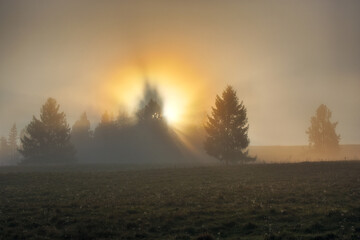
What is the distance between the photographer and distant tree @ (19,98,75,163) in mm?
69250

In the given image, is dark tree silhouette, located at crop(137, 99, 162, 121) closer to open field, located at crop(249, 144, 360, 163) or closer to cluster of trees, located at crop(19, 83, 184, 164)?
cluster of trees, located at crop(19, 83, 184, 164)

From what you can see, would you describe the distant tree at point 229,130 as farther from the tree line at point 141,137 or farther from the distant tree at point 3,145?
the distant tree at point 3,145

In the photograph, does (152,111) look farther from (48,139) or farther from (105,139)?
(48,139)

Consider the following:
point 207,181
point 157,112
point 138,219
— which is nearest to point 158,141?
point 157,112

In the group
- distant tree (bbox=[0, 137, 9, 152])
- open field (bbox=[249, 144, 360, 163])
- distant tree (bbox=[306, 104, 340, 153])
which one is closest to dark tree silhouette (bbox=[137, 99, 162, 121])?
open field (bbox=[249, 144, 360, 163])

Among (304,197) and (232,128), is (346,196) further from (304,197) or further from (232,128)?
(232,128)

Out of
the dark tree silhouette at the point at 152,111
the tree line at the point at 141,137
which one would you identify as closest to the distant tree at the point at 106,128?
the tree line at the point at 141,137

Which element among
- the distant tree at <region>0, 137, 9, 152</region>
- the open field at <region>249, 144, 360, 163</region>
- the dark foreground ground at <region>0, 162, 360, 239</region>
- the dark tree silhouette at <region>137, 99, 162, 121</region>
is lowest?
the dark foreground ground at <region>0, 162, 360, 239</region>

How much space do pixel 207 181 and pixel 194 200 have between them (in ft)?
31.8

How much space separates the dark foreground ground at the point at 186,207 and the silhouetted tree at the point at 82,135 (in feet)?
247

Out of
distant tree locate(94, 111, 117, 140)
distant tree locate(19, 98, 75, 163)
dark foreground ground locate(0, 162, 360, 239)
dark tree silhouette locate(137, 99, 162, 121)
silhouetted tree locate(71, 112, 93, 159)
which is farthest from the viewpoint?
silhouetted tree locate(71, 112, 93, 159)

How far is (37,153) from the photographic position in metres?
69.3

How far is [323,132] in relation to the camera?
80.5 meters

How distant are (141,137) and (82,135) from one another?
92.3 ft
